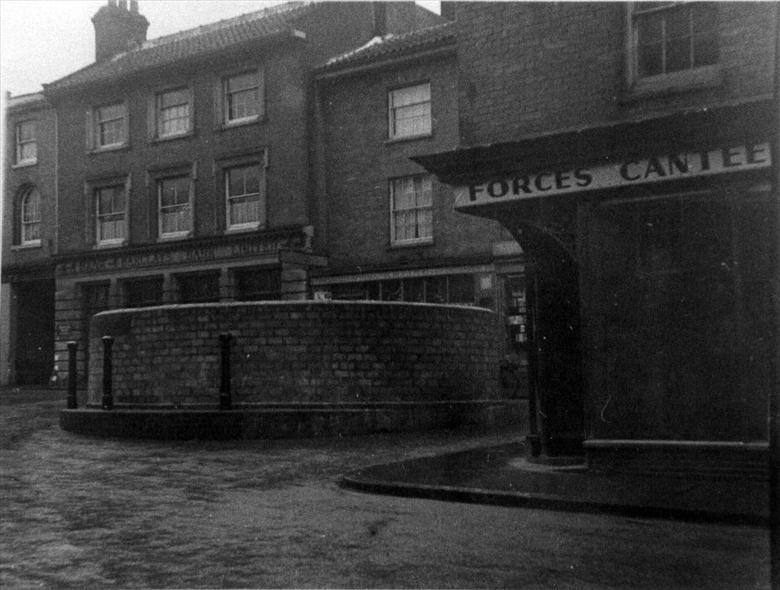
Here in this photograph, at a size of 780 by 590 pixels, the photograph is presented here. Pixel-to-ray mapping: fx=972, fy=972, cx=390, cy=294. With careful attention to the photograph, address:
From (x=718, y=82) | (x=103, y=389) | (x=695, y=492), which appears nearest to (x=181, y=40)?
(x=103, y=389)

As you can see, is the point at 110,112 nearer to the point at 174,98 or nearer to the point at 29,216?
the point at 174,98

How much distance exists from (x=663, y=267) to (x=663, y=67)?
6.46 feet

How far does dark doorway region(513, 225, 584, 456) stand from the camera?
966 centimetres

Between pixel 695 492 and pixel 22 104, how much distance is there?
3100 centimetres

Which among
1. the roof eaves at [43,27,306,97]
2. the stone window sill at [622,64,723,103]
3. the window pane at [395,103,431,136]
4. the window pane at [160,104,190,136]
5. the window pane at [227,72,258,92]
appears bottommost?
the stone window sill at [622,64,723,103]

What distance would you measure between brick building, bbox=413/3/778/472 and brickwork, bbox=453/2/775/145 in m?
0.02

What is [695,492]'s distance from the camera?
728cm

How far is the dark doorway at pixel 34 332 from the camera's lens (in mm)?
32938

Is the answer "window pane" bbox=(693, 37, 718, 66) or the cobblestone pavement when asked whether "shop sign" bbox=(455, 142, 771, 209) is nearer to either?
"window pane" bbox=(693, 37, 718, 66)

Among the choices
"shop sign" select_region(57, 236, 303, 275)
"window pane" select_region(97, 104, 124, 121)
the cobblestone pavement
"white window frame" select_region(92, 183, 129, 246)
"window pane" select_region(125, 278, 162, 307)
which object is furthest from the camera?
"window pane" select_region(97, 104, 124, 121)

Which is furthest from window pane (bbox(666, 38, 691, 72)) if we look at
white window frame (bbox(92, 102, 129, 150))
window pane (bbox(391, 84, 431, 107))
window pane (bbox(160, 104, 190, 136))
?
white window frame (bbox(92, 102, 129, 150))

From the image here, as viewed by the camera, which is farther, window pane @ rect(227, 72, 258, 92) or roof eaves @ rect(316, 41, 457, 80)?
window pane @ rect(227, 72, 258, 92)

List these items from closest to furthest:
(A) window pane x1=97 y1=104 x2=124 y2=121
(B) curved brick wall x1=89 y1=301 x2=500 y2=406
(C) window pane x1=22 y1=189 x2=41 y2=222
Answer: (B) curved brick wall x1=89 y1=301 x2=500 y2=406, (A) window pane x1=97 y1=104 x2=124 y2=121, (C) window pane x1=22 y1=189 x2=41 y2=222

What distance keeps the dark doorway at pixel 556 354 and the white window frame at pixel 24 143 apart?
27093 mm
